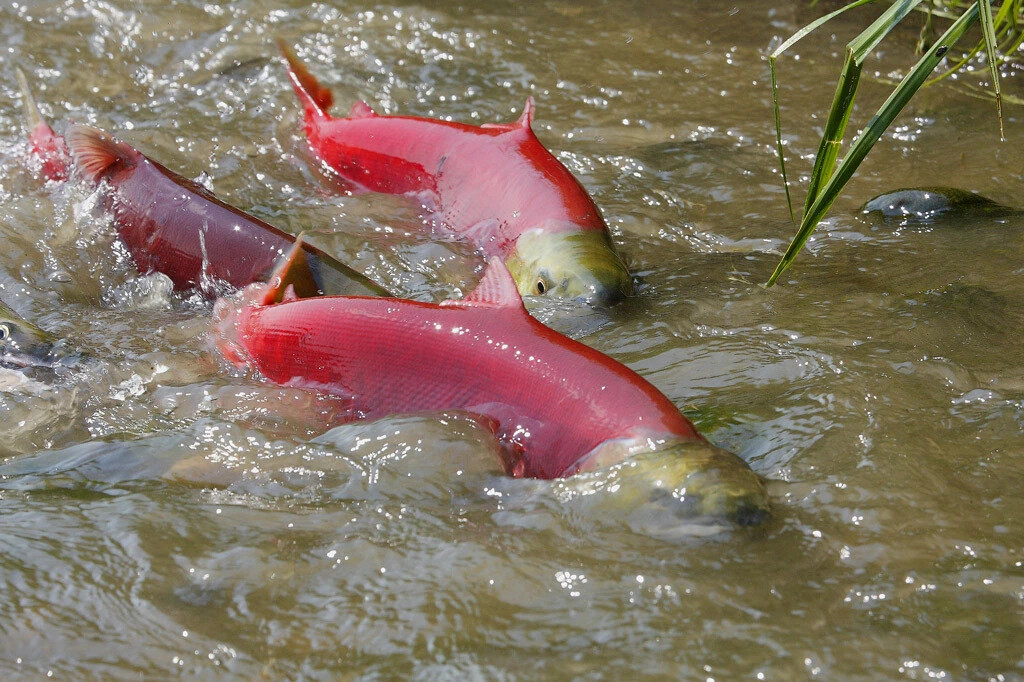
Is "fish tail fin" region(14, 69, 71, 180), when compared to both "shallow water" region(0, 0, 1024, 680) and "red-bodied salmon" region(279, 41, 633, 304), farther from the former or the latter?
"red-bodied salmon" region(279, 41, 633, 304)

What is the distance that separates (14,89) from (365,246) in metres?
2.72

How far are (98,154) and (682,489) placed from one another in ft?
9.27

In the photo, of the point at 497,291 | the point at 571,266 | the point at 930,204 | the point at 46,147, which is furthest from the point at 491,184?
the point at 46,147

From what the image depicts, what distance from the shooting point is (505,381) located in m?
2.72

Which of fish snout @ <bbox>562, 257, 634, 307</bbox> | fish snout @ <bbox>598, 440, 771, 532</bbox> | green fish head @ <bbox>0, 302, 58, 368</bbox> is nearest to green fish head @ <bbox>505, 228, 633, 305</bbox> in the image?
fish snout @ <bbox>562, 257, 634, 307</bbox>

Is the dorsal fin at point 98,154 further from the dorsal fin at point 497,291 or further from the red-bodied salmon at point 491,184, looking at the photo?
the dorsal fin at point 497,291

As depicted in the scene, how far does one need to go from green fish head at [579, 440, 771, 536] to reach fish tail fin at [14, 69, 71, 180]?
3055mm

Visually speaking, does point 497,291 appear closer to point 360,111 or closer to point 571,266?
point 571,266

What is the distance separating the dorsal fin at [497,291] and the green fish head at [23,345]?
1.31 metres

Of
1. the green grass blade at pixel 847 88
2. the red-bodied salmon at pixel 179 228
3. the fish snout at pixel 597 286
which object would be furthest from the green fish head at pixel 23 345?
the green grass blade at pixel 847 88

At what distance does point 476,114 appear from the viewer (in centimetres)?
580

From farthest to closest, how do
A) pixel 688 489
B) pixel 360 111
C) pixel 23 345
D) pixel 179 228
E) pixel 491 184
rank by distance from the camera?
pixel 360 111, pixel 491 184, pixel 179 228, pixel 23 345, pixel 688 489

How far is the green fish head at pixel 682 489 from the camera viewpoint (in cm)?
235

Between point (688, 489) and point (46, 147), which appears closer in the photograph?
point (688, 489)
